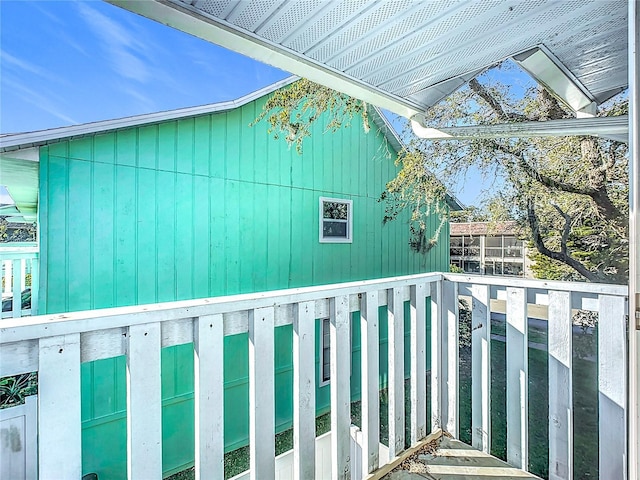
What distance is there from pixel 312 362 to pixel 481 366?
1053 mm

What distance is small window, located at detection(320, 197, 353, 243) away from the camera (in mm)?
5266

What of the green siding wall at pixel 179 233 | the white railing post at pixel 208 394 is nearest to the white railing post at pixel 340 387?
the white railing post at pixel 208 394

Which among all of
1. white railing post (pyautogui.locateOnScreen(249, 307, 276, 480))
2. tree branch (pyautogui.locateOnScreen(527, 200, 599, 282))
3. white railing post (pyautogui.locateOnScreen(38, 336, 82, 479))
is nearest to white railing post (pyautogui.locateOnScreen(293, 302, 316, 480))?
white railing post (pyautogui.locateOnScreen(249, 307, 276, 480))

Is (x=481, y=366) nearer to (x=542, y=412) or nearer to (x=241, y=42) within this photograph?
(x=241, y=42)

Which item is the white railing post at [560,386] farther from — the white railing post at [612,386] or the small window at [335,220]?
the small window at [335,220]

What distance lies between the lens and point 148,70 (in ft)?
12.3

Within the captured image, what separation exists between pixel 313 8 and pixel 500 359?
6.49m

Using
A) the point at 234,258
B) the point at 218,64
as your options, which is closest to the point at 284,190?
the point at 234,258

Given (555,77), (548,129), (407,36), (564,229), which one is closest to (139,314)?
(407,36)

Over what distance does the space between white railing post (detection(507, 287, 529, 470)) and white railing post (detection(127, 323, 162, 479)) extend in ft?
5.28

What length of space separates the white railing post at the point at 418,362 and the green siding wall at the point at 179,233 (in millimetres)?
2848

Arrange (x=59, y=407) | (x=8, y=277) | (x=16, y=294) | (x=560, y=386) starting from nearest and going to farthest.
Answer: (x=59, y=407) → (x=560, y=386) → (x=16, y=294) → (x=8, y=277)

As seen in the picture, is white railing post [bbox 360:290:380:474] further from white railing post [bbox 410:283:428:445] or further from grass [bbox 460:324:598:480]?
grass [bbox 460:324:598:480]

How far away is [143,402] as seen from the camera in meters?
1.00
